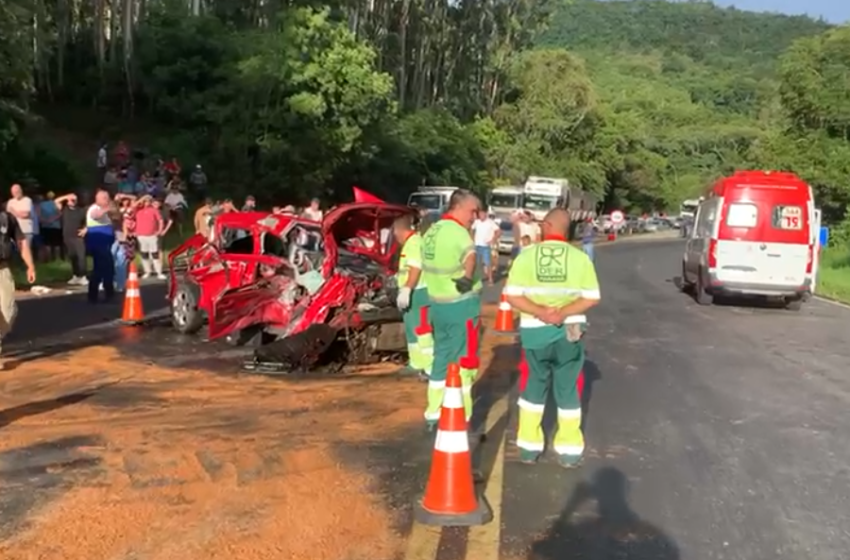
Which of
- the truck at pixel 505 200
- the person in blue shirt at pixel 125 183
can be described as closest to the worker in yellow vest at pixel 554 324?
the person in blue shirt at pixel 125 183

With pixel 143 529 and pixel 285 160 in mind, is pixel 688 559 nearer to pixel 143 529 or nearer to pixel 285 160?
pixel 143 529

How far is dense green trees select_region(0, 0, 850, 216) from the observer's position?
124ft

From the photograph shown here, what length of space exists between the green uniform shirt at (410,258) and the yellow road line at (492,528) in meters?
1.82

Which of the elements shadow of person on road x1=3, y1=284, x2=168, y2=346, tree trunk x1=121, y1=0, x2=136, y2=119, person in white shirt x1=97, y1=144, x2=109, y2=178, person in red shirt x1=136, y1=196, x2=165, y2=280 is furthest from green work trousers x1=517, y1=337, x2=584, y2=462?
tree trunk x1=121, y1=0, x2=136, y2=119

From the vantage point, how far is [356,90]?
127 ft

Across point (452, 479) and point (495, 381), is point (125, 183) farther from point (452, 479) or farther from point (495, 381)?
point (452, 479)

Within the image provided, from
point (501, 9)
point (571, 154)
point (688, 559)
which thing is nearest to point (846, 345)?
point (688, 559)

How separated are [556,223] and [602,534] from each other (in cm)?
232

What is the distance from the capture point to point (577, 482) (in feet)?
24.4

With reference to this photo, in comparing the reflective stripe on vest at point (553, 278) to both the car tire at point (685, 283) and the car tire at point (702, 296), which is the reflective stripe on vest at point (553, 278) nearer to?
the car tire at point (702, 296)

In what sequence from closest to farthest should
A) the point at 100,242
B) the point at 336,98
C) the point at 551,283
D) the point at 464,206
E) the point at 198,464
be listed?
the point at 198,464 → the point at 551,283 → the point at 464,206 → the point at 100,242 → the point at 336,98

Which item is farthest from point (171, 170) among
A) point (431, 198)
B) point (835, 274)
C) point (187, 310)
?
point (835, 274)

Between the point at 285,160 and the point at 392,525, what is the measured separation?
32.7 m

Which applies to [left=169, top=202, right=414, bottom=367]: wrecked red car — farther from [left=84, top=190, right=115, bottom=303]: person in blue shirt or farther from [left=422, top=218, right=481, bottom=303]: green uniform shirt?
[left=422, top=218, right=481, bottom=303]: green uniform shirt
